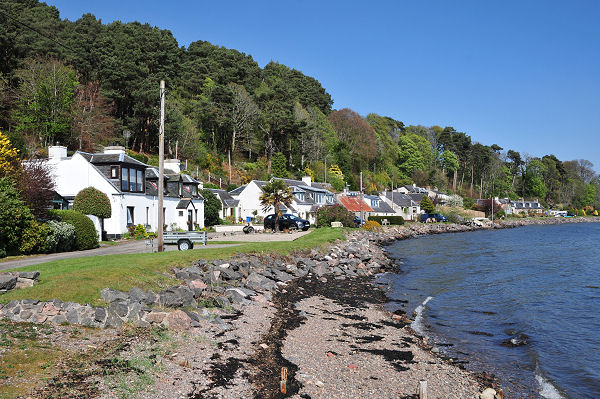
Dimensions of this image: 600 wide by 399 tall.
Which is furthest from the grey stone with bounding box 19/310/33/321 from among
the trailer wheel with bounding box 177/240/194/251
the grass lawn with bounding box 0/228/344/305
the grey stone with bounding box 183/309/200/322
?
the trailer wheel with bounding box 177/240/194/251

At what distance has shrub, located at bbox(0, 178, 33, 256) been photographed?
2416cm

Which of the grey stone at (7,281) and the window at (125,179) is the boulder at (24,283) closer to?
the grey stone at (7,281)

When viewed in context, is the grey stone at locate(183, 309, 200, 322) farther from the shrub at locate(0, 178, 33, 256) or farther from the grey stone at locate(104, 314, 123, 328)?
the shrub at locate(0, 178, 33, 256)

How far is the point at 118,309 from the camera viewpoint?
41.1 ft

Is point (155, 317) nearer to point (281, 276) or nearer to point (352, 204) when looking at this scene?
point (281, 276)

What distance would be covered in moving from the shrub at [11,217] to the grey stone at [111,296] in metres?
14.7

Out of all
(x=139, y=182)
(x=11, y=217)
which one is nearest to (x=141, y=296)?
(x=11, y=217)

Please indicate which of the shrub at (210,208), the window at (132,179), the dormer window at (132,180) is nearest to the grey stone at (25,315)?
the dormer window at (132,180)

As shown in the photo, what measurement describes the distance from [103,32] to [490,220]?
103819 mm

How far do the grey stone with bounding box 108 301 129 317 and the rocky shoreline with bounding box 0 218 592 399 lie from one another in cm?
3

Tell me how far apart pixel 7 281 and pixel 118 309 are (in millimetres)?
3647

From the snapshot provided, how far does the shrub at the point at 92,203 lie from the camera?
3778cm

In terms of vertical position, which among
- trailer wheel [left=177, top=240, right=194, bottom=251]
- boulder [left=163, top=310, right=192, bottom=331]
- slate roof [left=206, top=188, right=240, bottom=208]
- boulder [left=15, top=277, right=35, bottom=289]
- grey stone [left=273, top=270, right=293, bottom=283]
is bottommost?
grey stone [left=273, top=270, right=293, bottom=283]

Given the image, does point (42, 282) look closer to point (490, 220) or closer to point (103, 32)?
point (103, 32)
